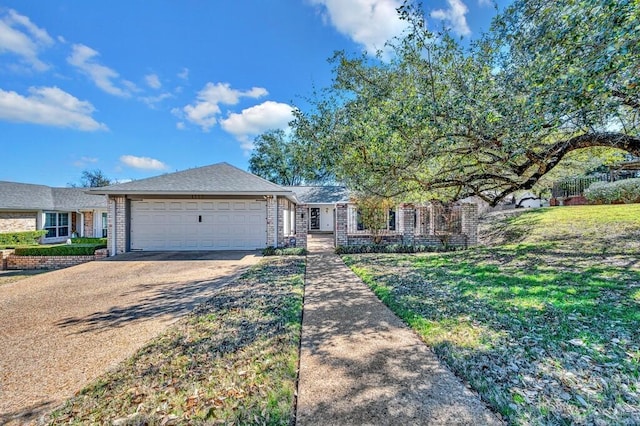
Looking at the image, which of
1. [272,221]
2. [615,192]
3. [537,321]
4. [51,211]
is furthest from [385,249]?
[51,211]

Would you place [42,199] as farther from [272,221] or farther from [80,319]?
[80,319]

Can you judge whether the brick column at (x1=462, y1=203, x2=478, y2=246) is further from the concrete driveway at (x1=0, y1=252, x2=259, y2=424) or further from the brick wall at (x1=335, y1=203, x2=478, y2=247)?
the concrete driveway at (x1=0, y1=252, x2=259, y2=424)

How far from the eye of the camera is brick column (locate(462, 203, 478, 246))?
12.5 meters

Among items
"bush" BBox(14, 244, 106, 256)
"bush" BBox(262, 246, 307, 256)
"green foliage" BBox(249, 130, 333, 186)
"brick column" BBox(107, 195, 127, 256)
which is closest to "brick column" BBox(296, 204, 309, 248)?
"bush" BBox(262, 246, 307, 256)

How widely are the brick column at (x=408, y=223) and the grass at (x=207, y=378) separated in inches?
341

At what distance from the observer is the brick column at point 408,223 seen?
12508 millimetres

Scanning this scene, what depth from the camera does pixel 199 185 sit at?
39.6ft

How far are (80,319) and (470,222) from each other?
1315 centimetres

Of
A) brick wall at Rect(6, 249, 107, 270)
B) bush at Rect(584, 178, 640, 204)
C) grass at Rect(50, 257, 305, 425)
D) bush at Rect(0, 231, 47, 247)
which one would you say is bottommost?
grass at Rect(50, 257, 305, 425)

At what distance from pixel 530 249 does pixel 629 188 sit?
7.99 meters

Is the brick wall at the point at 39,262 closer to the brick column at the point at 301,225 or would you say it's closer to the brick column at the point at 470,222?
the brick column at the point at 301,225

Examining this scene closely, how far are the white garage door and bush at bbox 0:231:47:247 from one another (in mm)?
9072

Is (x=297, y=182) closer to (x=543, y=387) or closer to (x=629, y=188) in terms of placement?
(x=629, y=188)

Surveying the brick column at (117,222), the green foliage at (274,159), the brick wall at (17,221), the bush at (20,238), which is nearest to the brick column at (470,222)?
the brick column at (117,222)
